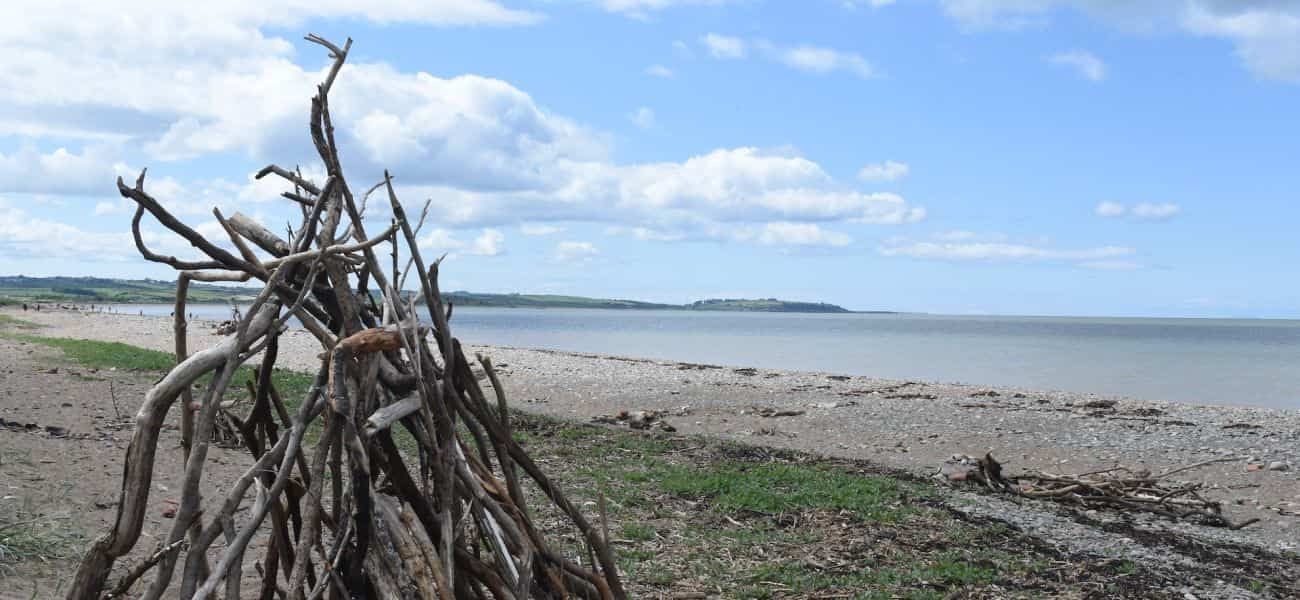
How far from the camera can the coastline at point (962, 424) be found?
14561 mm

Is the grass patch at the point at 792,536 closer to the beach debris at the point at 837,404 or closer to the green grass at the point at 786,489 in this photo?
the green grass at the point at 786,489

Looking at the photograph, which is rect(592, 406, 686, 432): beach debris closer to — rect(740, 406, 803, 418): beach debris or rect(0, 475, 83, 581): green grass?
rect(740, 406, 803, 418): beach debris

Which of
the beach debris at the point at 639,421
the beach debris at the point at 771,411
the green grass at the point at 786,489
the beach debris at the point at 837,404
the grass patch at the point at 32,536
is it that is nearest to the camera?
the grass patch at the point at 32,536

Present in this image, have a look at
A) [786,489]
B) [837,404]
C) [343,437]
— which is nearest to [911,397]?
[837,404]

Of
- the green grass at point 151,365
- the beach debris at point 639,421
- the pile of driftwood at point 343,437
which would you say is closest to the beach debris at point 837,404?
the beach debris at point 639,421

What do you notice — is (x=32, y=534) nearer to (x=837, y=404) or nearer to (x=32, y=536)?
(x=32, y=536)

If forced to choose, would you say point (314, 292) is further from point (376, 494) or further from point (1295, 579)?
point (1295, 579)

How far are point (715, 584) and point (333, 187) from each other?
4.17 m

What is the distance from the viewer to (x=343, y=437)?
3061 millimetres

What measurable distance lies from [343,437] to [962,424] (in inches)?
729

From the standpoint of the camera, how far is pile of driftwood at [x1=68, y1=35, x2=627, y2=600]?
2992 mm

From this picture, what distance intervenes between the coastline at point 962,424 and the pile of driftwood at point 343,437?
9479 millimetres

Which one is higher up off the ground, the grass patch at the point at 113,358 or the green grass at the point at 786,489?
the grass patch at the point at 113,358

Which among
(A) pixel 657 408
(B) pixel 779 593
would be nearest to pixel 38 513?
(B) pixel 779 593
